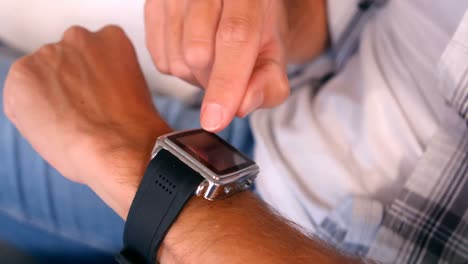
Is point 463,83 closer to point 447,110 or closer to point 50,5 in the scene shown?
point 447,110

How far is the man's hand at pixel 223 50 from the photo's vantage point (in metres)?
0.43

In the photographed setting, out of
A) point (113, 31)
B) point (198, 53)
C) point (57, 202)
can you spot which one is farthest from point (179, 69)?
point (57, 202)

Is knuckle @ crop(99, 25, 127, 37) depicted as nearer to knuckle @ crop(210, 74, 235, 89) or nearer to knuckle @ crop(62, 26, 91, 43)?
knuckle @ crop(62, 26, 91, 43)

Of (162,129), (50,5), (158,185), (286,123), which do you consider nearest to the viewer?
(158,185)

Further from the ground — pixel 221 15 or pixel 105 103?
pixel 221 15

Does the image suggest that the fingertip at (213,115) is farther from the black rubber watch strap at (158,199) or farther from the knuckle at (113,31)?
the knuckle at (113,31)

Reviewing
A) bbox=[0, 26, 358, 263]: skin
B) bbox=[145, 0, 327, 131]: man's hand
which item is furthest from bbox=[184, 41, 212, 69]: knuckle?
bbox=[0, 26, 358, 263]: skin

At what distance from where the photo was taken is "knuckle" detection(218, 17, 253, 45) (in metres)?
0.44

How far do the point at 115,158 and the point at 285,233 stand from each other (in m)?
0.19

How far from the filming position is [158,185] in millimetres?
426

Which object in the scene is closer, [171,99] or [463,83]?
[463,83]

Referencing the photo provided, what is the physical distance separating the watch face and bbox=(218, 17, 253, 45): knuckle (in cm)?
10

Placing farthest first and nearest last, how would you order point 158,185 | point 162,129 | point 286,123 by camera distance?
point 286,123 < point 162,129 < point 158,185

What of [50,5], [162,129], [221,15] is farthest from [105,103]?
[50,5]
